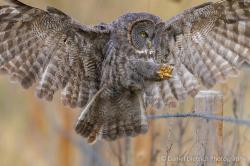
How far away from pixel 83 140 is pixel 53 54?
780 millimetres

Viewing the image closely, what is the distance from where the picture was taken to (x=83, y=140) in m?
6.63

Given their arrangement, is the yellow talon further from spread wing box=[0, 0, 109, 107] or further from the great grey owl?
spread wing box=[0, 0, 109, 107]

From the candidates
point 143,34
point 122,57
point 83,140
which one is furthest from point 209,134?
point 83,140

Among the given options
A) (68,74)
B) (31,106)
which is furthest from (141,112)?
(31,106)

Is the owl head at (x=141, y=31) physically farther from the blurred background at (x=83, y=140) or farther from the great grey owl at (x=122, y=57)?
the blurred background at (x=83, y=140)

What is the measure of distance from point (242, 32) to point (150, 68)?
926mm

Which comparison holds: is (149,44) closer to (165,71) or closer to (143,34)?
(143,34)

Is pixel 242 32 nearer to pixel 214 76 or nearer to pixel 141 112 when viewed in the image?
pixel 214 76

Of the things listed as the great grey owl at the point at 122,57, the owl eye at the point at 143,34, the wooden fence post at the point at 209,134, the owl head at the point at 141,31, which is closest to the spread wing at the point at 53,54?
the great grey owl at the point at 122,57

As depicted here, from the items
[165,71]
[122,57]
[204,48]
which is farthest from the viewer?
[204,48]

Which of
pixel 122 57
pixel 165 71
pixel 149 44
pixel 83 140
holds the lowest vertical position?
pixel 83 140

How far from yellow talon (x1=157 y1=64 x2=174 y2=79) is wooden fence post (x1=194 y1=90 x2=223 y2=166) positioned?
1.64ft

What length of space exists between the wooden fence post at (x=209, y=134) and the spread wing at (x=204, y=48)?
1143 mm

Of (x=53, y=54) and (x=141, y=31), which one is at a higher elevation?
(x=141, y=31)
